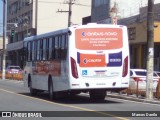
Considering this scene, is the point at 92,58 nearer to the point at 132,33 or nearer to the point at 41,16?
the point at 132,33

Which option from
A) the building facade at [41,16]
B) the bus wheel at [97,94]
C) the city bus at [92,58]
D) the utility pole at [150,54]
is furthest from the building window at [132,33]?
the building facade at [41,16]

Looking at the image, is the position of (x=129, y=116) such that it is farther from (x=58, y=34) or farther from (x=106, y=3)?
(x=106, y=3)

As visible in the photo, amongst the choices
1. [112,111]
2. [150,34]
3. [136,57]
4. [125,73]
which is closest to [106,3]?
[136,57]

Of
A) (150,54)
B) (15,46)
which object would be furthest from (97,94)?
(15,46)

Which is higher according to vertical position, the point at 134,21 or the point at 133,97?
the point at 134,21

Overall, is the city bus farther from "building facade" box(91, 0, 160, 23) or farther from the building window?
"building facade" box(91, 0, 160, 23)

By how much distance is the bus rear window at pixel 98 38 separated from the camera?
875 inches

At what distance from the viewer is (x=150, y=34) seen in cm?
2581

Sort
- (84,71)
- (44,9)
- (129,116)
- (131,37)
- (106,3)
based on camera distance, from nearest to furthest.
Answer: (129,116) → (84,71) → (131,37) → (106,3) → (44,9)

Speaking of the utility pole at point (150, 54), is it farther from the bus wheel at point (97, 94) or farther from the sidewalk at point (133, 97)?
the bus wheel at point (97, 94)

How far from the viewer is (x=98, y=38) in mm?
22422

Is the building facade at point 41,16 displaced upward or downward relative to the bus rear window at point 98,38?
upward

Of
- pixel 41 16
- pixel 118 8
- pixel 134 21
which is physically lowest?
pixel 134 21

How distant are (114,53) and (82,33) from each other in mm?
1663
